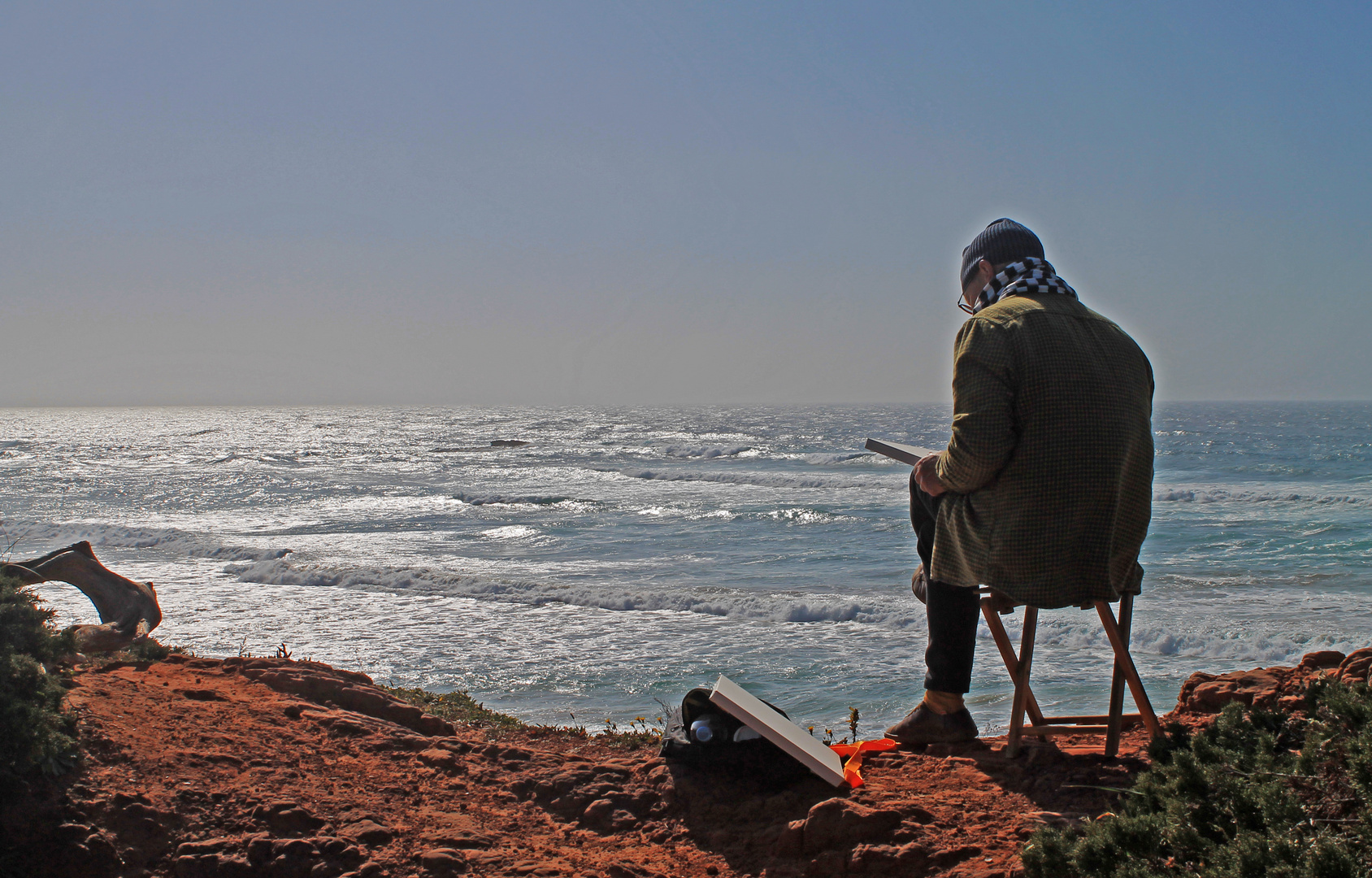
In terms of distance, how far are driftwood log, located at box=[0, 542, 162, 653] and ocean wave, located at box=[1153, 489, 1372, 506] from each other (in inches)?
937

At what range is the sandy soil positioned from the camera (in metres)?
2.52

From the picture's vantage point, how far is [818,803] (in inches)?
104

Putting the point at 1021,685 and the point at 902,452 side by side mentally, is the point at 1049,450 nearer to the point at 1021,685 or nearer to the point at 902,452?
the point at 902,452

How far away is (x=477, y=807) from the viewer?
10.4ft

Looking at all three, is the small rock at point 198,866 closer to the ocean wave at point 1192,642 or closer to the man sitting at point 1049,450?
the man sitting at point 1049,450

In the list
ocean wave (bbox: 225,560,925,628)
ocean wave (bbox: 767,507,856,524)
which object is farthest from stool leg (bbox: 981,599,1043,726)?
ocean wave (bbox: 767,507,856,524)

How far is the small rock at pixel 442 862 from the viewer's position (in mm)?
2588

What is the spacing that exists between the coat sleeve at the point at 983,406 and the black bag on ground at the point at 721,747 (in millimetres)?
1248

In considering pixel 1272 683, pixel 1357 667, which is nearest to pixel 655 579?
pixel 1272 683

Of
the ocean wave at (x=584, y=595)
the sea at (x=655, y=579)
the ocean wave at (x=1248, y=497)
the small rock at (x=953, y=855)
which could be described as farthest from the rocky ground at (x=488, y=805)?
the ocean wave at (x=1248, y=497)

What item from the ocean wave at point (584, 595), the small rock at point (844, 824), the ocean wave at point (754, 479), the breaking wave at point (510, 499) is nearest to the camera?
the small rock at point (844, 824)

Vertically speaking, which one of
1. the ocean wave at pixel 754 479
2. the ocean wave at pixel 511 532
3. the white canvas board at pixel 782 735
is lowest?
the ocean wave at pixel 511 532

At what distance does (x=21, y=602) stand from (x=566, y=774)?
2.42 metres

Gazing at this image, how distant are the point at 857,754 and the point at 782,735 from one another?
528 millimetres
